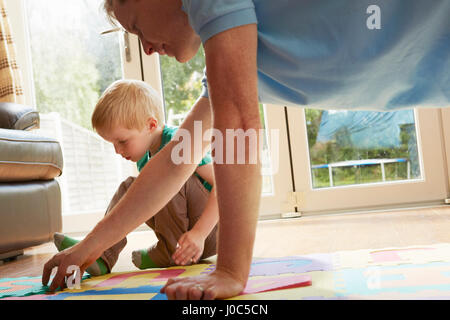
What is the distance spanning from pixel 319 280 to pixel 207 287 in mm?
266

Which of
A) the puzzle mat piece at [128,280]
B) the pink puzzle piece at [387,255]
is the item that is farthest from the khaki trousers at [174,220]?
the pink puzzle piece at [387,255]

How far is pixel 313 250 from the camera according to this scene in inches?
52.6

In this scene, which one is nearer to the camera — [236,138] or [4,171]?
[236,138]

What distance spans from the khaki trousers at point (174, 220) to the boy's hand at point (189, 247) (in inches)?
4.2

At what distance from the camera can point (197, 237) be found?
1.22 metres

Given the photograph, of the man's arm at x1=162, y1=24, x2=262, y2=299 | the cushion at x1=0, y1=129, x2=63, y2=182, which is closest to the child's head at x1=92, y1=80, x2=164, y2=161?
the cushion at x1=0, y1=129, x2=63, y2=182

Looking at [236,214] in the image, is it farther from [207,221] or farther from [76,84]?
[76,84]

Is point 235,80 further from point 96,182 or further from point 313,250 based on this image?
point 96,182

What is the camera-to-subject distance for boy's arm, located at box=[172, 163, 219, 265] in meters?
1.20

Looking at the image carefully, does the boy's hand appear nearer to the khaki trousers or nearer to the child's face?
the khaki trousers

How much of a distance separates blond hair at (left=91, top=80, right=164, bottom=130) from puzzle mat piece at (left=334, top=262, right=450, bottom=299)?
0.74 m

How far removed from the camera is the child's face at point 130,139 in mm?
1396
